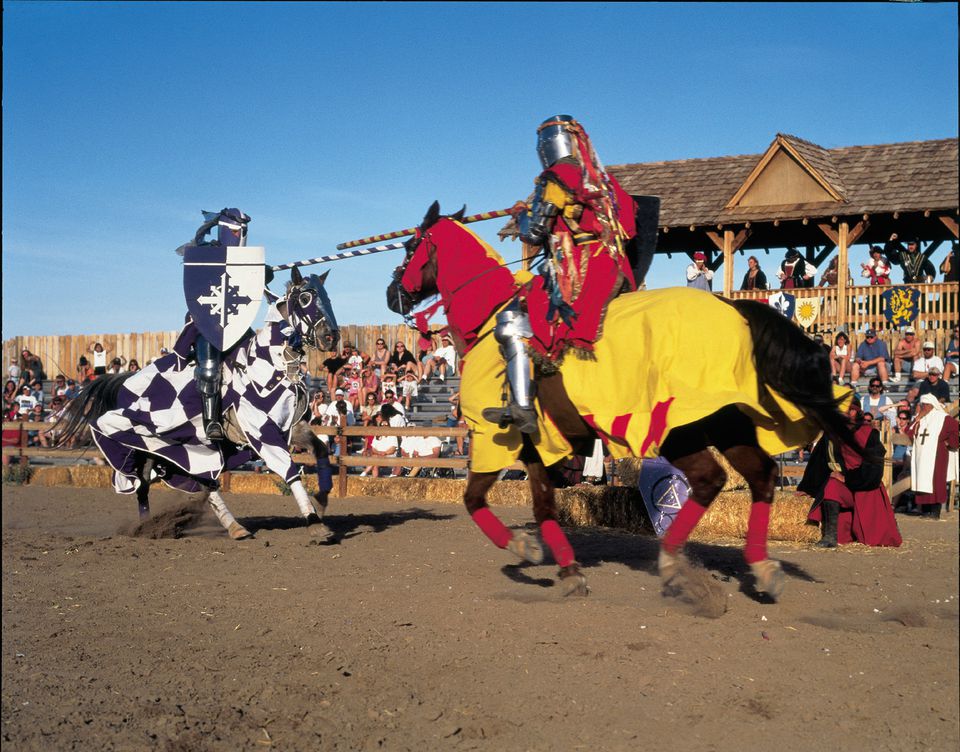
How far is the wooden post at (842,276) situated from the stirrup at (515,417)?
1265 cm

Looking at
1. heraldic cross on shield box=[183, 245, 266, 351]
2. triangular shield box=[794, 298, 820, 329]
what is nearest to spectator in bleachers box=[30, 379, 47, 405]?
heraldic cross on shield box=[183, 245, 266, 351]

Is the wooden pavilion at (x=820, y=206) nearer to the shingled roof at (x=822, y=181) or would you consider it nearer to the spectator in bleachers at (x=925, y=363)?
the shingled roof at (x=822, y=181)

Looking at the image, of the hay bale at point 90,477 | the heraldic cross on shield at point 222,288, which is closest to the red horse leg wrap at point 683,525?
the heraldic cross on shield at point 222,288

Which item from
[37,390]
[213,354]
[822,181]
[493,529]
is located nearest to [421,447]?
[213,354]

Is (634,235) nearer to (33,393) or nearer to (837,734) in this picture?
(837,734)

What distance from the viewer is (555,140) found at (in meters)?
6.16

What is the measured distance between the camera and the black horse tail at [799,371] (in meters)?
5.48

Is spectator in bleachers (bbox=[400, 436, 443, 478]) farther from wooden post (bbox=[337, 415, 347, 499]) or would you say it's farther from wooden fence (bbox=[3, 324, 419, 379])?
wooden fence (bbox=[3, 324, 419, 379])

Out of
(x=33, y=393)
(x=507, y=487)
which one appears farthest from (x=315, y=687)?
(x=33, y=393)

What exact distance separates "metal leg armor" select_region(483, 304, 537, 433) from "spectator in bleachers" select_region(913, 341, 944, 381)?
9458 millimetres

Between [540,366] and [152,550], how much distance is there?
4.08m

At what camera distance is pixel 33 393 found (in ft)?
66.5

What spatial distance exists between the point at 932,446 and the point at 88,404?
7.65 m

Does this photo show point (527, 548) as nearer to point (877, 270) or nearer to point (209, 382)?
point (209, 382)
